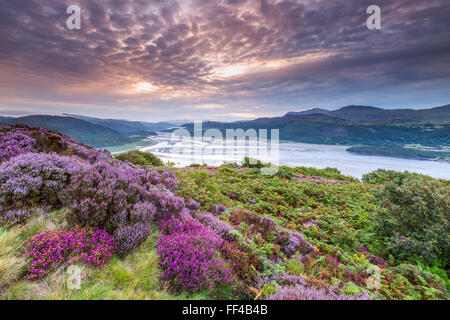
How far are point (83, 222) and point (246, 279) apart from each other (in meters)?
3.50

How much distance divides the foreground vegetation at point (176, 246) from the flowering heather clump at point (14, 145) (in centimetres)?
16

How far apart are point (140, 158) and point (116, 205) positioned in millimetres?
16370

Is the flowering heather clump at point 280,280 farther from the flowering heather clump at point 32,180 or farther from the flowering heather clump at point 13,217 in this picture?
the flowering heather clump at point 32,180

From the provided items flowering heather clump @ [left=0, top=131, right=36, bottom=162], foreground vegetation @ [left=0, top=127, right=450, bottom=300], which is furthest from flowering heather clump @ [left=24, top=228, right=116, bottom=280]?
flowering heather clump @ [left=0, top=131, right=36, bottom=162]

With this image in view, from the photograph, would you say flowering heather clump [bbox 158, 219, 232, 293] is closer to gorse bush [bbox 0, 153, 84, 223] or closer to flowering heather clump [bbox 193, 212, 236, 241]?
flowering heather clump [bbox 193, 212, 236, 241]

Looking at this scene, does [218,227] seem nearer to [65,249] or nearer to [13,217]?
[65,249]

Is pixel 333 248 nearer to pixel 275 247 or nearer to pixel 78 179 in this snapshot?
pixel 275 247

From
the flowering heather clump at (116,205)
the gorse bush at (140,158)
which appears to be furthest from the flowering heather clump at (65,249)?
the gorse bush at (140,158)

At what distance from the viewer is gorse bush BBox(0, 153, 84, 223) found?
3830 mm

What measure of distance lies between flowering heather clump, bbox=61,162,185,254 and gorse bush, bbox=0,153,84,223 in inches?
19.7

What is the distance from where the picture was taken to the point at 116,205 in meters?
3.95
